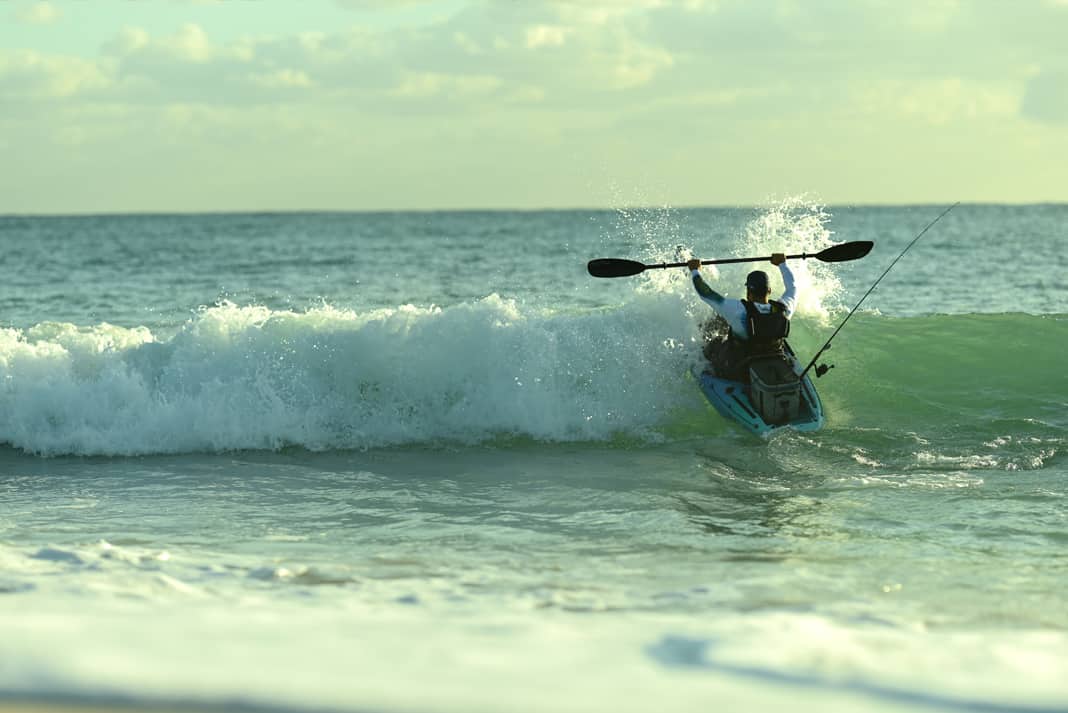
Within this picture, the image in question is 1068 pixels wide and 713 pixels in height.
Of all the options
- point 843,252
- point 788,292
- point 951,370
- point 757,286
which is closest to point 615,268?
point 757,286

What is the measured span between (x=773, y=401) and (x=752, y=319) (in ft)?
2.36

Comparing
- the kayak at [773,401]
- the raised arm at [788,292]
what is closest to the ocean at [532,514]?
the kayak at [773,401]

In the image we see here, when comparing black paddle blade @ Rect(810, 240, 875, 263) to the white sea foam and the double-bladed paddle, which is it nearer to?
the double-bladed paddle

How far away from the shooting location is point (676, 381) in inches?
452

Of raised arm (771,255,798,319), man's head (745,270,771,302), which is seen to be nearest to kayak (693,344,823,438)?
raised arm (771,255,798,319)

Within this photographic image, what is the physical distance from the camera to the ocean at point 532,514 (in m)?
4.29

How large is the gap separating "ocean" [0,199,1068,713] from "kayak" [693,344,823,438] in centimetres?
17

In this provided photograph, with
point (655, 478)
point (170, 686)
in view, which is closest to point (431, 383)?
point (655, 478)

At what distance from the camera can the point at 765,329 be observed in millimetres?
10156

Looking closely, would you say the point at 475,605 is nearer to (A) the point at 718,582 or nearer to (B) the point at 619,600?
(B) the point at 619,600

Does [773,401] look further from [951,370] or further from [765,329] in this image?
[951,370]

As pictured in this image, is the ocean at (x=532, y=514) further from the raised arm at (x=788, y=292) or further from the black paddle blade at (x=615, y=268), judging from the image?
the raised arm at (x=788, y=292)

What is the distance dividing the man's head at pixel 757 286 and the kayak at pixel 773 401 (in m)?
0.53

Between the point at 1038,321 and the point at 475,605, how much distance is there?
11650 mm
